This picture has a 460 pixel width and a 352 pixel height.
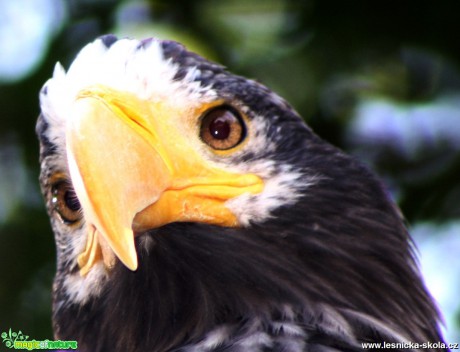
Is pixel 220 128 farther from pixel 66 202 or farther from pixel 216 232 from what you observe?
pixel 66 202

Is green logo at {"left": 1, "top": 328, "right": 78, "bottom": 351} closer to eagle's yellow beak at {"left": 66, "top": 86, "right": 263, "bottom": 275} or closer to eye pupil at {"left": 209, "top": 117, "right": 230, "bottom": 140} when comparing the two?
eagle's yellow beak at {"left": 66, "top": 86, "right": 263, "bottom": 275}

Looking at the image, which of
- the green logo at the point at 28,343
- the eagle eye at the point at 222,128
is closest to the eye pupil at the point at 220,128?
the eagle eye at the point at 222,128

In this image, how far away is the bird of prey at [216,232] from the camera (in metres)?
1.62

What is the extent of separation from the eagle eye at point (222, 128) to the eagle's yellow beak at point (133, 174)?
0.07 ft

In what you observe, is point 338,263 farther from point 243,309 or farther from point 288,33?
point 288,33

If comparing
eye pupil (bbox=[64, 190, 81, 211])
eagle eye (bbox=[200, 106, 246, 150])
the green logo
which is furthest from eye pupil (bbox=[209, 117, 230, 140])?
the green logo

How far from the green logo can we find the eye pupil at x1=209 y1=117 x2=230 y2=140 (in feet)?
1.49

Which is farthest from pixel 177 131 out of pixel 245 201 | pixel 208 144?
pixel 245 201

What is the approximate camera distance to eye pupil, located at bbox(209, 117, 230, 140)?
1672mm

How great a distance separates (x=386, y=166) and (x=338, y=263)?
0.73 m

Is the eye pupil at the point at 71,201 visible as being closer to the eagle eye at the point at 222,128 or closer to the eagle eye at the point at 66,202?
the eagle eye at the point at 66,202

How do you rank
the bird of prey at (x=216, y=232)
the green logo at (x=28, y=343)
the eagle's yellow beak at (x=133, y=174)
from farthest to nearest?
the green logo at (x=28, y=343), the bird of prey at (x=216, y=232), the eagle's yellow beak at (x=133, y=174)

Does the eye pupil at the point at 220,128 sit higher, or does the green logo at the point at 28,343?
the eye pupil at the point at 220,128

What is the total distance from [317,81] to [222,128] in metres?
0.82
